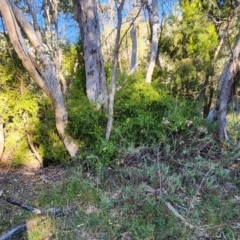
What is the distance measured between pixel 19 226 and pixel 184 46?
634 cm

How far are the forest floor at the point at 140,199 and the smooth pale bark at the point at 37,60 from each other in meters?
0.85

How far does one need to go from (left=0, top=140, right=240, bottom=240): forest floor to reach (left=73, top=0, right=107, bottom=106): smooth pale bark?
1.51 metres

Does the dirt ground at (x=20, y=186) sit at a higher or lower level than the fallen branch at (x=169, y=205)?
lower

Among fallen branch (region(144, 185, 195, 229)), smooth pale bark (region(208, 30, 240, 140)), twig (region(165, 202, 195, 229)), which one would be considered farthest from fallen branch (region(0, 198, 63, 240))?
smooth pale bark (region(208, 30, 240, 140))

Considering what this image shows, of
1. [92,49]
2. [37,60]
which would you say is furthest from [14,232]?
[92,49]

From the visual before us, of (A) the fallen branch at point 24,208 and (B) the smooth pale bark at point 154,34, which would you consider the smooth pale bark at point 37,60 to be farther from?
(B) the smooth pale bark at point 154,34

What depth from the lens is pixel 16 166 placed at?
439 centimetres

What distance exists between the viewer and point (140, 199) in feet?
8.62

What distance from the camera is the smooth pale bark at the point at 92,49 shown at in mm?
4410

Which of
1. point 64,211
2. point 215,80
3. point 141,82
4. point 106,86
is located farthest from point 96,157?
point 215,80

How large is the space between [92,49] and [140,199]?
9.79 feet

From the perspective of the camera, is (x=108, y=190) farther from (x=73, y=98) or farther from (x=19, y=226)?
(x=73, y=98)

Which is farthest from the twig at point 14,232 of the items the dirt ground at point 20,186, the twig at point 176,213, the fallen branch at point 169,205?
the twig at point 176,213

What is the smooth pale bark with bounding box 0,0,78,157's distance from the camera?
11.1 ft
